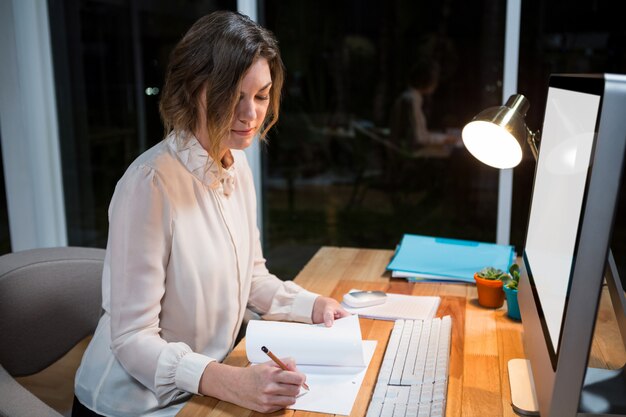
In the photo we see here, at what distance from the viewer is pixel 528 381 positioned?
1.11 m

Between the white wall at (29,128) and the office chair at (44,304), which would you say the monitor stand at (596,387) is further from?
the white wall at (29,128)

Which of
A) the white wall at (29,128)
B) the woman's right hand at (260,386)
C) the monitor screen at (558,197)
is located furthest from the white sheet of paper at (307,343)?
the white wall at (29,128)

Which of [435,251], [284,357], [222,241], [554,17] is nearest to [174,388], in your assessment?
[284,357]

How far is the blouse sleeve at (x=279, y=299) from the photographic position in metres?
1.44

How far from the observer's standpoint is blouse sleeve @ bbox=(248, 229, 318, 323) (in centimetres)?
144

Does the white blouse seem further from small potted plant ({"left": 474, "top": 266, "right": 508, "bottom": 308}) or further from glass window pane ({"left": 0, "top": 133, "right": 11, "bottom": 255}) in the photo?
glass window pane ({"left": 0, "top": 133, "right": 11, "bottom": 255})

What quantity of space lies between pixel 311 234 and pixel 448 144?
800 mm

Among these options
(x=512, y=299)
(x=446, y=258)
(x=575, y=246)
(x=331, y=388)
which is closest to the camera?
(x=575, y=246)

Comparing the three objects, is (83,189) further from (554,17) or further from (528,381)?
(528,381)

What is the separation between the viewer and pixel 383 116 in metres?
2.63

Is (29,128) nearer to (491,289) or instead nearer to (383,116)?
(383,116)

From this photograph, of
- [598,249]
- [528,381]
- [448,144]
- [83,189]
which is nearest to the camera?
[598,249]

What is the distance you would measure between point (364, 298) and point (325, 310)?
0.16 meters

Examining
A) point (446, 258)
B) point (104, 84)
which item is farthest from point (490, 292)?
point (104, 84)
